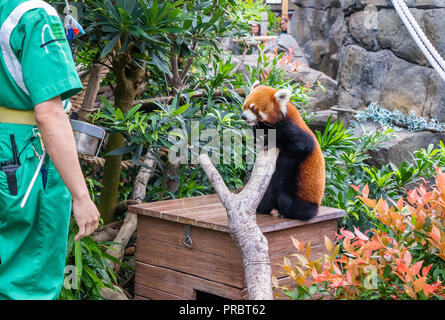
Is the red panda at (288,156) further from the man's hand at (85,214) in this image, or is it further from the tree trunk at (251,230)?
the man's hand at (85,214)

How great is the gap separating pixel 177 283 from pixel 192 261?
154 millimetres

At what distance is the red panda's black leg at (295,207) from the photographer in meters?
2.46

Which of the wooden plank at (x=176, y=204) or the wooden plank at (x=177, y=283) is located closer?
the wooden plank at (x=177, y=283)

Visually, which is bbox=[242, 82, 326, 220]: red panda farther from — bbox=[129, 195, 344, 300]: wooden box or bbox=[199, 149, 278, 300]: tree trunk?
bbox=[199, 149, 278, 300]: tree trunk

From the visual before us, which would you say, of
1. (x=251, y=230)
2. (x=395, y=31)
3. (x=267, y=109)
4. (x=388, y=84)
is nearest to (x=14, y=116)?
(x=251, y=230)

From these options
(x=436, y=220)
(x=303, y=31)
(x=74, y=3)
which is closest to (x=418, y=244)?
(x=436, y=220)

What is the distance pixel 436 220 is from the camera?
1584 mm

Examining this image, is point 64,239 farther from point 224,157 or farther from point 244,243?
point 224,157

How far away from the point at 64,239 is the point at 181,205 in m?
1.25

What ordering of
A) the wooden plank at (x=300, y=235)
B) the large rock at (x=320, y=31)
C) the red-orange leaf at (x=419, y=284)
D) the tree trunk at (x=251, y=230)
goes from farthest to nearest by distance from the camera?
the large rock at (x=320, y=31) → the wooden plank at (x=300, y=235) → the tree trunk at (x=251, y=230) → the red-orange leaf at (x=419, y=284)

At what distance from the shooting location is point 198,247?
241 cm

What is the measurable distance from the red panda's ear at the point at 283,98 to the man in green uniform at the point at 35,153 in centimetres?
116

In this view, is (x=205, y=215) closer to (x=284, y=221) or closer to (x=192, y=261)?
(x=192, y=261)

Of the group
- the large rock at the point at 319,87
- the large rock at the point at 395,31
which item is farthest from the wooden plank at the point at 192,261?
the large rock at the point at 319,87
